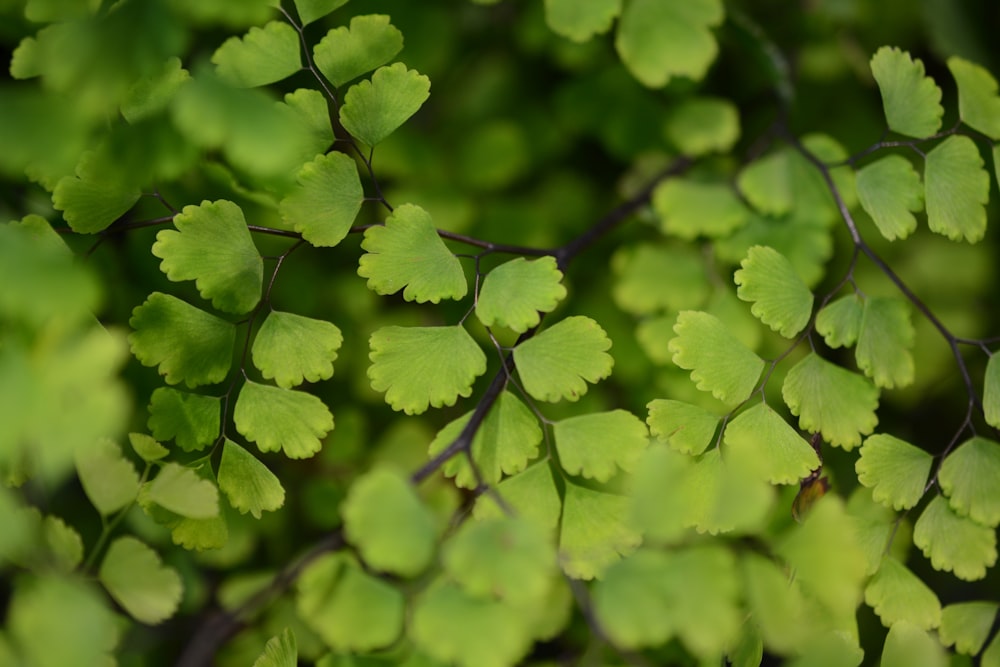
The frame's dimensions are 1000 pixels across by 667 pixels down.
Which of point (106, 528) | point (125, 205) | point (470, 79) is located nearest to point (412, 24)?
point (470, 79)

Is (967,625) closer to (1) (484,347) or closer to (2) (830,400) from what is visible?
(2) (830,400)

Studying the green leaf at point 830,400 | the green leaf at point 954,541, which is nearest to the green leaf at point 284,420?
the green leaf at point 830,400

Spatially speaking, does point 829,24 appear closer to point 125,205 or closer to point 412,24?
point 412,24

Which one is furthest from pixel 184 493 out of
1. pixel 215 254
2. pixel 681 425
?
pixel 681 425

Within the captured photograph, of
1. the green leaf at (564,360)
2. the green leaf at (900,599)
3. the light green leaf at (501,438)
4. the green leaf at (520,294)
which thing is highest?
the green leaf at (520,294)

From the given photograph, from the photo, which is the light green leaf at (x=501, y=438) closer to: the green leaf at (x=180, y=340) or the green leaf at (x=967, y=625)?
the green leaf at (x=180, y=340)

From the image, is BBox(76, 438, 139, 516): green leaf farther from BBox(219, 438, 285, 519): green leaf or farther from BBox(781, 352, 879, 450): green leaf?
BBox(781, 352, 879, 450): green leaf

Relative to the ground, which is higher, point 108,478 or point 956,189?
point 956,189
